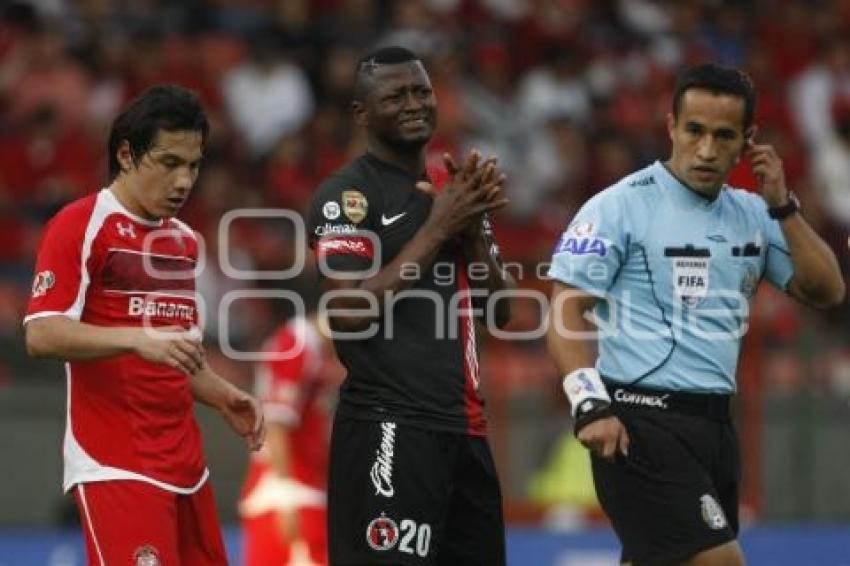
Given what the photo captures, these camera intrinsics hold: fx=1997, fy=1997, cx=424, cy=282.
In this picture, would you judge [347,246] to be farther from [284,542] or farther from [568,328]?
[284,542]

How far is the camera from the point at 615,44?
17.5 meters

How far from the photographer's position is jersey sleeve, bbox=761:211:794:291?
24.1 ft

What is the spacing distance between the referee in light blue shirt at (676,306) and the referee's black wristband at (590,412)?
174mm

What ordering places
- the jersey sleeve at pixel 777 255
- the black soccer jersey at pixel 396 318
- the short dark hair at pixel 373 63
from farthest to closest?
the jersey sleeve at pixel 777 255, the short dark hair at pixel 373 63, the black soccer jersey at pixel 396 318

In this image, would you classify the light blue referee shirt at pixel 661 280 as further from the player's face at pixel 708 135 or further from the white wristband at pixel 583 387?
the white wristband at pixel 583 387

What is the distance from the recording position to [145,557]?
6.50m

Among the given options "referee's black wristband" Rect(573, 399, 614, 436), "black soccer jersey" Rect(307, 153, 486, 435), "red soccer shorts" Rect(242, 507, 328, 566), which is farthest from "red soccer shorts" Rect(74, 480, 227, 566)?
"red soccer shorts" Rect(242, 507, 328, 566)

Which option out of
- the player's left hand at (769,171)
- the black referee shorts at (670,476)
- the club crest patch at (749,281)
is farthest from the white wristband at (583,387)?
the player's left hand at (769,171)

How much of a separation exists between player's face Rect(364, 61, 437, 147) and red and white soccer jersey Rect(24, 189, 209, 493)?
87cm

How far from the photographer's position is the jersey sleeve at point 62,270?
6.48 meters

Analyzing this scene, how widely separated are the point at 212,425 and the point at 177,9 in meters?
4.88

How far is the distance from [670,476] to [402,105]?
1.62 metres

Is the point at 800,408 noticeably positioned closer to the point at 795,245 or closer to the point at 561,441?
the point at 561,441

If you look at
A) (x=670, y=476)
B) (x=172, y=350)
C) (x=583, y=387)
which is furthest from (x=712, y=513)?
(x=172, y=350)
